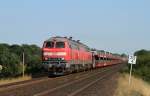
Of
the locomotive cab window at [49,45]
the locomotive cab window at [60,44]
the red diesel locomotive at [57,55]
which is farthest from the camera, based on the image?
the locomotive cab window at [60,44]

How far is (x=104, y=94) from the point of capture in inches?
1035

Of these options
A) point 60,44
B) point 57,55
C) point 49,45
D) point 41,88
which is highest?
point 60,44

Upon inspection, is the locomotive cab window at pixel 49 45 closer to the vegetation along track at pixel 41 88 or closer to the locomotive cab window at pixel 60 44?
the locomotive cab window at pixel 60 44

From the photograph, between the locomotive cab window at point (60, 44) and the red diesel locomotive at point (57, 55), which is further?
the locomotive cab window at point (60, 44)

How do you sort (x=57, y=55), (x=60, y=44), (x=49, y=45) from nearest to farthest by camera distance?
(x=57, y=55)
(x=49, y=45)
(x=60, y=44)

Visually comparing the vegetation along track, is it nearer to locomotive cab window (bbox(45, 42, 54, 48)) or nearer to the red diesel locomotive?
the red diesel locomotive

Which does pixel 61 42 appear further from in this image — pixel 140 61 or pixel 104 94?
pixel 140 61

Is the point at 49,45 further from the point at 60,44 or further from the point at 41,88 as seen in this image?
the point at 41,88

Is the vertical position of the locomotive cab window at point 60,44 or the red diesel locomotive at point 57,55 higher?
the locomotive cab window at point 60,44

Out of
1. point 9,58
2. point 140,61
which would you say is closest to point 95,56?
point 140,61

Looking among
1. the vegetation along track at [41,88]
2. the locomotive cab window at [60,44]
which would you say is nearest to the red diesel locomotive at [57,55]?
the locomotive cab window at [60,44]

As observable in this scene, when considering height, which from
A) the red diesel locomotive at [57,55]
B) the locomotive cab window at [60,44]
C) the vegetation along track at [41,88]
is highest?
the locomotive cab window at [60,44]

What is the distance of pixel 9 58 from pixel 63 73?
23548 millimetres

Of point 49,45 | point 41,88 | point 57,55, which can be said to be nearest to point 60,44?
point 49,45
